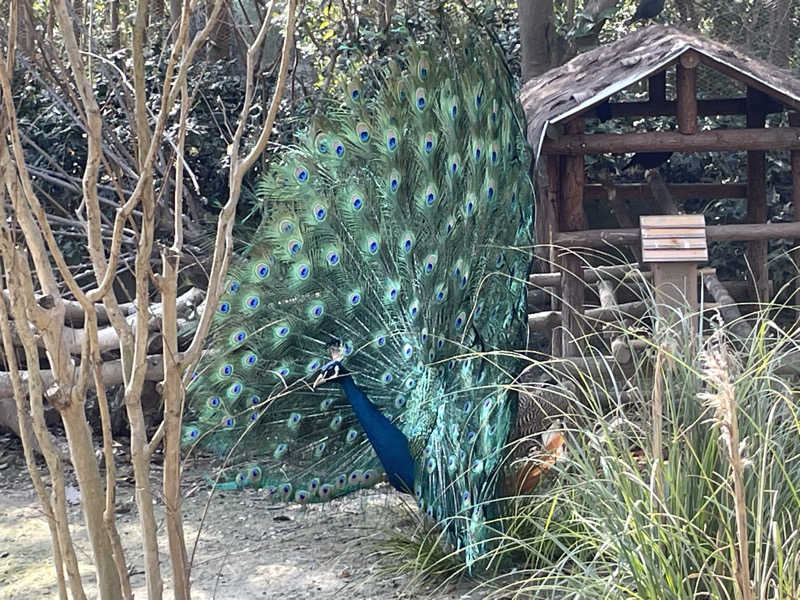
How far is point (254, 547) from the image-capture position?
5.81m

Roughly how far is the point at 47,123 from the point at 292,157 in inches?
200

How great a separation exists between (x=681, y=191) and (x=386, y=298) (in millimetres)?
5647

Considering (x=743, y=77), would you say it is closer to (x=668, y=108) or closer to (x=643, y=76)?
(x=643, y=76)

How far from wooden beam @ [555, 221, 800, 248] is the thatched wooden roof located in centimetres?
65

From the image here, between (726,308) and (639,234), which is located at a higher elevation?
(639,234)

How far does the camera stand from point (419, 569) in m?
4.90

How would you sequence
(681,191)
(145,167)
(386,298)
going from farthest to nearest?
1. (681,191)
2. (386,298)
3. (145,167)

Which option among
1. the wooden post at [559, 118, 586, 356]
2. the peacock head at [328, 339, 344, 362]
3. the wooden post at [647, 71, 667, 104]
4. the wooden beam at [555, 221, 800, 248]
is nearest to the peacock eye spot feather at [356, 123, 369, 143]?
the peacock head at [328, 339, 344, 362]

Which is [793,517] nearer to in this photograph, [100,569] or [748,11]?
[100,569]

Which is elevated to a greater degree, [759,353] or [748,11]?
[748,11]

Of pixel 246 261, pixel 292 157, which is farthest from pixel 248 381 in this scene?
pixel 292 157

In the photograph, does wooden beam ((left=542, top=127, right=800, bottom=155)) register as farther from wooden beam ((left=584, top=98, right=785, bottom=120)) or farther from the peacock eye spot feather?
the peacock eye spot feather

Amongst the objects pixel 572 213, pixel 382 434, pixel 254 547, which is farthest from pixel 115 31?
pixel 382 434

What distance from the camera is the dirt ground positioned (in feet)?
16.6
